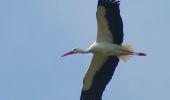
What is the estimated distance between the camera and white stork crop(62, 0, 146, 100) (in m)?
29.6

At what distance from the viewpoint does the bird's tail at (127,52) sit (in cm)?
2984

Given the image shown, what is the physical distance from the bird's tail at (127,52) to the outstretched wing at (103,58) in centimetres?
18

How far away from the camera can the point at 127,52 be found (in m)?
29.9

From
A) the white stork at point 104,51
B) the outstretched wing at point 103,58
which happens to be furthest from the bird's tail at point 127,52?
the outstretched wing at point 103,58

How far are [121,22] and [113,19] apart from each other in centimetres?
24

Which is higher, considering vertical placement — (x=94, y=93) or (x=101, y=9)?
(x=101, y=9)

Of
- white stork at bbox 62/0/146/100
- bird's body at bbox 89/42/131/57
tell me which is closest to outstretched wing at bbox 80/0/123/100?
white stork at bbox 62/0/146/100

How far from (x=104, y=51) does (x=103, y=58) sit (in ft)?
1.51

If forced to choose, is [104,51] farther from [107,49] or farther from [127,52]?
[127,52]

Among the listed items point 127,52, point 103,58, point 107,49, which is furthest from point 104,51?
point 127,52

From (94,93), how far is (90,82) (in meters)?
0.32

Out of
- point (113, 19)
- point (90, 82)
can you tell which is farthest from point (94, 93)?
point (113, 19)

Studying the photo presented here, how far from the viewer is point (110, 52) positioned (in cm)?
2986

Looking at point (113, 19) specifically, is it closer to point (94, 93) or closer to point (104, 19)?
point (104, 19)
